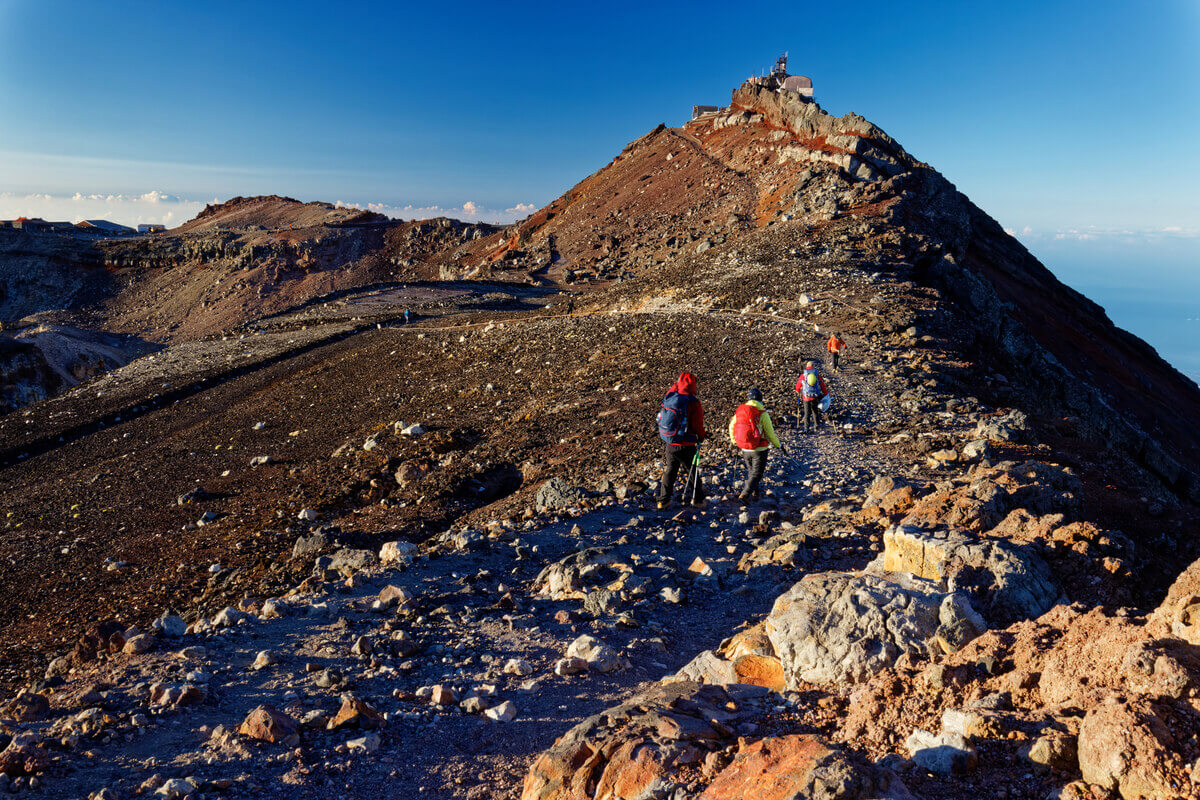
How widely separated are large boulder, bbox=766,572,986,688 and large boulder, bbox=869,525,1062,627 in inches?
18.3

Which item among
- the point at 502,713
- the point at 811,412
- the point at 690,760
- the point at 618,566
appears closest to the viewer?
the point at 690,760

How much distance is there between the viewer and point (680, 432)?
9609 mm

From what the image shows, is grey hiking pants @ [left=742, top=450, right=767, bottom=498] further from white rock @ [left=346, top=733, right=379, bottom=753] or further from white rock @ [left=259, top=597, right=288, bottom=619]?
white rock @ [left=346, top=733, right=379, bottom=753]

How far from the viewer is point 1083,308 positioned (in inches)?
1654

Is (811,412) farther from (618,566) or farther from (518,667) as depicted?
(518,667)

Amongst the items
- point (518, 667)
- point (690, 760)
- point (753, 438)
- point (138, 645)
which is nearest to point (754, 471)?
point (753, 438)

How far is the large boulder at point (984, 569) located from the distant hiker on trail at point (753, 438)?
3.83 meters

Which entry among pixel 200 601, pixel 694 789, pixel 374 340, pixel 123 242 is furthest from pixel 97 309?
pixel 694 789

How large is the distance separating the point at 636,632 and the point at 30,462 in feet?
73.8

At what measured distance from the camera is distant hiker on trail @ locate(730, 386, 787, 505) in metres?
9.69

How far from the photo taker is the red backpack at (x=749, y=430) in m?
9.68

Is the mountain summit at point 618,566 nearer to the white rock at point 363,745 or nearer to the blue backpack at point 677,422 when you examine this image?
the white rock at point 363,745

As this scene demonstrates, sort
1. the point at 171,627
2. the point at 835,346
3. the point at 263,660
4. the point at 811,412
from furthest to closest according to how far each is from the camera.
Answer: the point at 835,346 < the point at 811,412 < the point at 171,627 < the point at 263,660

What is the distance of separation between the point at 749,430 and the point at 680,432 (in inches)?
39.1
